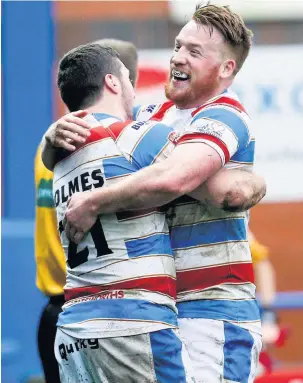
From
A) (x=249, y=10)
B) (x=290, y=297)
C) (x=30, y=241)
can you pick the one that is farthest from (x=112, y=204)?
(x=249, y=10)

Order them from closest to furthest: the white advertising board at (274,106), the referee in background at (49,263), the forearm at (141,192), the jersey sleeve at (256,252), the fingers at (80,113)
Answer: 1. the forearm at (141,192)
2. the fingers at (80,113)
3. the referee in background at (49,263)
4. the jersey sleeve at (256,252)
5. the white advertising board at (274,106)

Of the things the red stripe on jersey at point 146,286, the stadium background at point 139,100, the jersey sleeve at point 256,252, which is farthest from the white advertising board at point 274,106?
the red stripe on jersey at point 146,286

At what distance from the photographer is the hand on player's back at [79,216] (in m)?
3.56

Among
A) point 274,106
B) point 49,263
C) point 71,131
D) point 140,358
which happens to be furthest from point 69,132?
point 274,106

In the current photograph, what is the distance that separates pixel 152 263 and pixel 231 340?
0.41 meters

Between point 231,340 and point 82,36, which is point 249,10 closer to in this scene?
point 82,36

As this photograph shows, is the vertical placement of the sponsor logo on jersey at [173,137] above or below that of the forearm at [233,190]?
above

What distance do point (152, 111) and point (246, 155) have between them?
1.73 ft

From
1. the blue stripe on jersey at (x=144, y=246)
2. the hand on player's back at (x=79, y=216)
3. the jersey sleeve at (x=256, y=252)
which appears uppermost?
the hand on player's back at (x=79, y=216)

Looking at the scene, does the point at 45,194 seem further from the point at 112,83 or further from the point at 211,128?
the point at 211,128

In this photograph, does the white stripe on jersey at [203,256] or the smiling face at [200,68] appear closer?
the white stripe on jersey at [203,256]

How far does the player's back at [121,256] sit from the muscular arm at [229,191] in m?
0.17

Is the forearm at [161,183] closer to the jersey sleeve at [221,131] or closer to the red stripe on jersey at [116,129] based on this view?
the jersey sleeve at [221,131]

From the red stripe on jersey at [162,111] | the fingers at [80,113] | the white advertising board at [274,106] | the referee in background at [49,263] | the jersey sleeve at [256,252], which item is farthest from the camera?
the white advertising board at [274,106]
